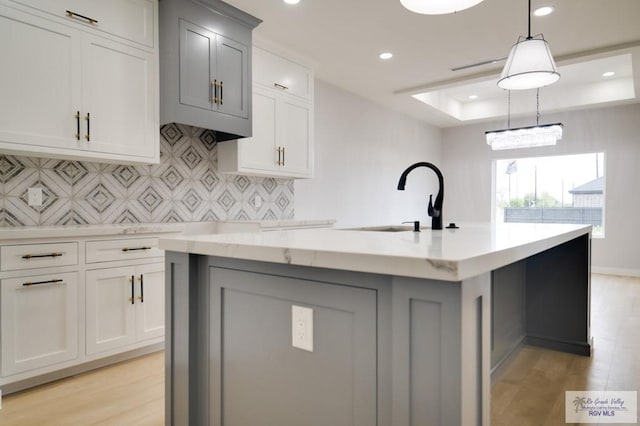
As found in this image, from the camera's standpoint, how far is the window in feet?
20.8

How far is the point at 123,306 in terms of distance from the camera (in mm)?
2535

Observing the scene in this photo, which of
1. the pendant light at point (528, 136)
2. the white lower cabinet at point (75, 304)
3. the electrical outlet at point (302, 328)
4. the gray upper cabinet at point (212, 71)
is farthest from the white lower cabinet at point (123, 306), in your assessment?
the pendant light at point (528, 136)

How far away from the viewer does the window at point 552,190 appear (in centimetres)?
634

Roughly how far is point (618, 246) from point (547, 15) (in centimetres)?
438

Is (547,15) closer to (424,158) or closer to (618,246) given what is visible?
(424,158)

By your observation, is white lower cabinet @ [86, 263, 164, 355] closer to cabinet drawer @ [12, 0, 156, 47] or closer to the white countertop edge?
the white countertop edge

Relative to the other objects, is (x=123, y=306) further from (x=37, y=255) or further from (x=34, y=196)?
(x=34, y=196)

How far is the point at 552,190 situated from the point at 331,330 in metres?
7.00

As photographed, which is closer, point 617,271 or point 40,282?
point 40,282

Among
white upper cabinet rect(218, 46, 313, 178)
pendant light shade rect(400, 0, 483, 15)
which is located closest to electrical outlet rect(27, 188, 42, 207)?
white upper cabinet rect(218, 46, 313, 178)

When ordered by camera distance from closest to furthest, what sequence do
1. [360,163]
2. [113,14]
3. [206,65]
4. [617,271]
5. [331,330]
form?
1. [331,330]
2. [113,14]
3. [206,65]
4. [360,163]
5. [617,271]

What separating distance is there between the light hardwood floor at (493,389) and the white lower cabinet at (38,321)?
19cm

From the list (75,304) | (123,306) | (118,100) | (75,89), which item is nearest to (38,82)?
(75,89)

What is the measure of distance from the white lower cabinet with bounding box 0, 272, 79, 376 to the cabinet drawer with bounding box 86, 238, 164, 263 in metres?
0.16
